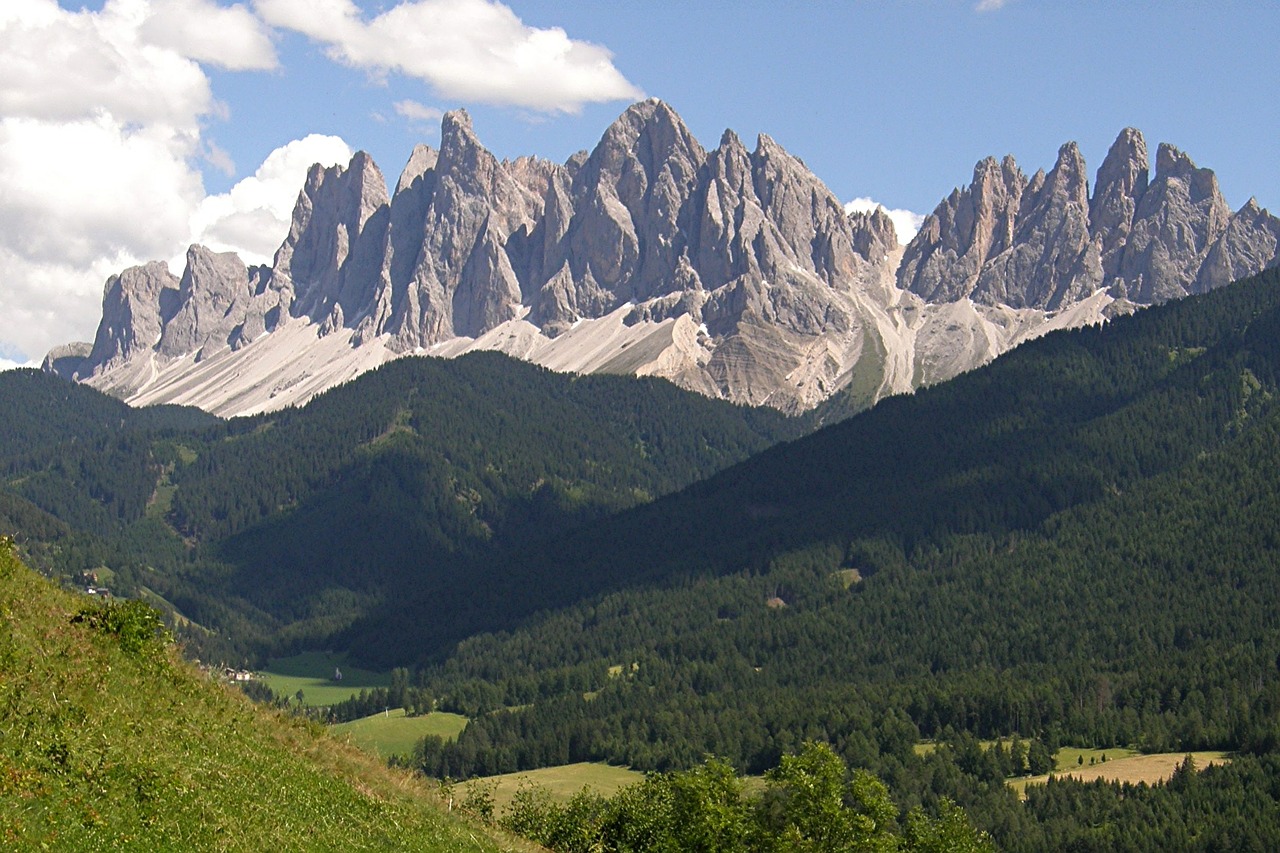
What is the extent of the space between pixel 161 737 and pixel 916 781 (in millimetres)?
158029

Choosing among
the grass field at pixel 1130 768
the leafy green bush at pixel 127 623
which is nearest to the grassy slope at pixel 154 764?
Answer: the leafy green bush at pixel 127 623

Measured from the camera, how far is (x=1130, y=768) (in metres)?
187

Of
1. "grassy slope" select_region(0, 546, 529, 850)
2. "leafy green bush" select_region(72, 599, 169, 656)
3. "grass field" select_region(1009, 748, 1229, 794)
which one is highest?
"leafy green bush" select_region(72, 599, 169, 656)

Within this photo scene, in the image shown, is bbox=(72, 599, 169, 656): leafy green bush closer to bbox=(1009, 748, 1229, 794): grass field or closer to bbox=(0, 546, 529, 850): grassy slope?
bbox=(0, 546, 529, 850): grassy slope

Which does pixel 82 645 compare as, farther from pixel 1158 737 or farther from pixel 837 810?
pixel 1158 737

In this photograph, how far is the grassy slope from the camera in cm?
3462

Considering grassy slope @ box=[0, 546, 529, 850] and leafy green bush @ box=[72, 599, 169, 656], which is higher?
leafy green bush @ box=[72, 599, 169, 656]

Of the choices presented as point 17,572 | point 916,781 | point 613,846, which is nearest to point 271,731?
point 17,572

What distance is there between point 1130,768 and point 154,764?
549 feet

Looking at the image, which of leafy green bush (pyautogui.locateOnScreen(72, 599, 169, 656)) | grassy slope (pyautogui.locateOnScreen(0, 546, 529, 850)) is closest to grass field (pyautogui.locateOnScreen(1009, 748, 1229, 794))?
grassy slope (pyautogui.locateOnScreen(0, 546, 529, 850))

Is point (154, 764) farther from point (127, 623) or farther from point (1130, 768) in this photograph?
point (1130, 768)

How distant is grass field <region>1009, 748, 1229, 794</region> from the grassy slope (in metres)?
146

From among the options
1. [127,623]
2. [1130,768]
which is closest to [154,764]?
[127,623]

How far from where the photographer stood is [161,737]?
41500 millimetres
